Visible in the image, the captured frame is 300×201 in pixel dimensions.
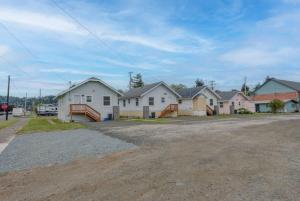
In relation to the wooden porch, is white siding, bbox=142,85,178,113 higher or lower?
higher

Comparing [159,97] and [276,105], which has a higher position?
[159,97]

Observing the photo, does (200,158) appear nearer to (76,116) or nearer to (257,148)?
(257,148)

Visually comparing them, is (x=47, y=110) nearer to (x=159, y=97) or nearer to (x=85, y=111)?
(x=159, y=97)

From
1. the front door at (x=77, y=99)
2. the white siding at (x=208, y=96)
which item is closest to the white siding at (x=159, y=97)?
the white siding at (x=208, y=96)

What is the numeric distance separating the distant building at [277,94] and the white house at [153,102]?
83.5 ft

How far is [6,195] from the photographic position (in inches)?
237

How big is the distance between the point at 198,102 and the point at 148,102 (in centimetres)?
934

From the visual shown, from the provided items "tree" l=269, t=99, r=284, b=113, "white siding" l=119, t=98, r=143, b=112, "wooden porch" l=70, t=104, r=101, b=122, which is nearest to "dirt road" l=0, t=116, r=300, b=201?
"wooden porch" l=70, t=104, r=101, b=122

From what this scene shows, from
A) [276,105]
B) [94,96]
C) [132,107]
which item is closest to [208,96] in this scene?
[276,105]

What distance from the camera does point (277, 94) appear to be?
198 feet

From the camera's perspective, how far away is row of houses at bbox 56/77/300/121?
34156 mm

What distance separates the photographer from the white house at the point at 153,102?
39094 mm

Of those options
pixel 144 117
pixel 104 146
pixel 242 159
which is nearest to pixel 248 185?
pixel 242 159

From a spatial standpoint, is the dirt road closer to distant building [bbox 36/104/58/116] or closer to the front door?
the front door
